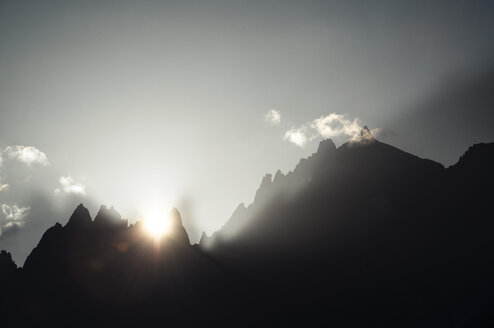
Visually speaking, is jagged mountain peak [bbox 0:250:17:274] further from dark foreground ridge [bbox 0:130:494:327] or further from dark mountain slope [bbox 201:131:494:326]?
dark mountain slope [bbox 201:131:494:326]

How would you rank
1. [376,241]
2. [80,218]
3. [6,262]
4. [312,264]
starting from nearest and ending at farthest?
[376,241] → [312,264] → [80,218] → [6,262]

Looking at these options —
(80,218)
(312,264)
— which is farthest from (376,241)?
(80,218)

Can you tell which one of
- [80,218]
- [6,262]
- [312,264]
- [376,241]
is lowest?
[312,264]

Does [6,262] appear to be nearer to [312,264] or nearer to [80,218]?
[80,218]

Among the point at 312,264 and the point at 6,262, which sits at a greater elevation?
the point at 6,262

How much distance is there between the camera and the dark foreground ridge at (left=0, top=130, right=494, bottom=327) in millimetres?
82188

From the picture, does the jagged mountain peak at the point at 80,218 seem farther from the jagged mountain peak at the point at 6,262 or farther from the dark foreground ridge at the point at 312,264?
the jagged mountain peak at the point at 6,262

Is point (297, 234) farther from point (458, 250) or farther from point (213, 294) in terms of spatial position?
point (458, 250)

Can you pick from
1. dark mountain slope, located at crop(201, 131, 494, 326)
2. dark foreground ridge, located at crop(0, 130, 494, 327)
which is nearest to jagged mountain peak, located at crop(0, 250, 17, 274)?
dark foreground ridge, located at crop(0, 130, 494, 327)

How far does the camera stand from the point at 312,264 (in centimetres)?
9512

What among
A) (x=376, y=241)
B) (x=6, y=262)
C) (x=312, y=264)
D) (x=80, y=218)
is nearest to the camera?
(x=376, y=241)

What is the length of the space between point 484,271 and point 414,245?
1726 centimetres

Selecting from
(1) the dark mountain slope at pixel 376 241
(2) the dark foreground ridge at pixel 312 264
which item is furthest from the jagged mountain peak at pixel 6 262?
(1) the dark mountain slope at pixel 376 241

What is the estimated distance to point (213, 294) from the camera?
90.1 metres
